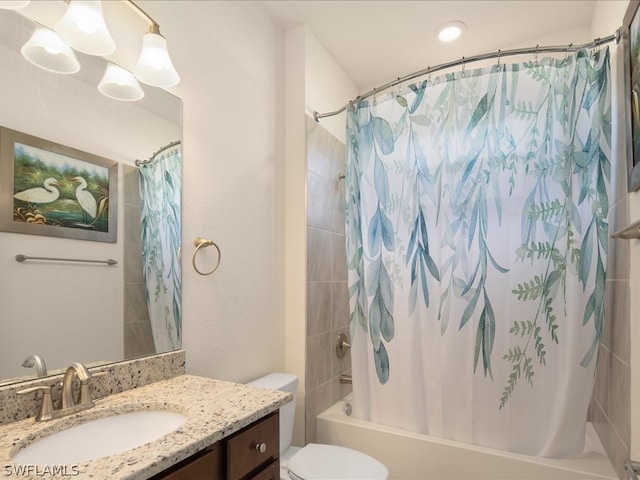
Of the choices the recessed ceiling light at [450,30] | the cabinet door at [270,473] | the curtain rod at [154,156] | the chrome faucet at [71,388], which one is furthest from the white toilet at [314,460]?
the recessed ceiling light at [450,30]

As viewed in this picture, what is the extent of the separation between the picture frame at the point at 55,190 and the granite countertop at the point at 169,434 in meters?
0.52

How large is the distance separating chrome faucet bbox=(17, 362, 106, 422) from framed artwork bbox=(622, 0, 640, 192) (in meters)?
1.85

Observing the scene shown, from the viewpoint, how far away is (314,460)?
65.6 inches

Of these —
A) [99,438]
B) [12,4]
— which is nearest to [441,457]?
[99,438]

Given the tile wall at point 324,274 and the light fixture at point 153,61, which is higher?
the light fixture at point 153,61

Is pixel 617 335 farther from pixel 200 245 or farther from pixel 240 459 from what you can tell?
pixel 200 245

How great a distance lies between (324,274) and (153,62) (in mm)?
1456

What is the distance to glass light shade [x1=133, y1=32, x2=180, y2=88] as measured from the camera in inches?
50.7

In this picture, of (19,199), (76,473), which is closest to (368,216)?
(19,199)

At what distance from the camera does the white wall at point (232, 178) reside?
1544 mm

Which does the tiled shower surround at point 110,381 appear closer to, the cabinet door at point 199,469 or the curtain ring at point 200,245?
the curtain ring at point 200,245

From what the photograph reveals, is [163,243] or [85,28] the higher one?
[85,28]

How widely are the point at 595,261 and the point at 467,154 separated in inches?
27.4

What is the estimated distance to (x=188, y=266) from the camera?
152cm
